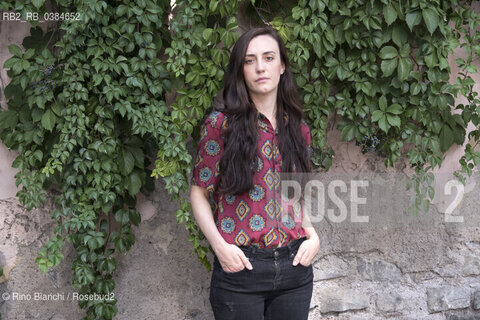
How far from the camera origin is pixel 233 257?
5.41ft

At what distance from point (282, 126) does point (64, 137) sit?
0.82 metres

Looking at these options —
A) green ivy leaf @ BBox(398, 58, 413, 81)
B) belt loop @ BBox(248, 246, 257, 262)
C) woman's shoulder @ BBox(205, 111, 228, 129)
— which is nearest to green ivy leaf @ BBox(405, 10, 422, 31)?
green ivy leaf @ BBox(398, 58, 413, 81)

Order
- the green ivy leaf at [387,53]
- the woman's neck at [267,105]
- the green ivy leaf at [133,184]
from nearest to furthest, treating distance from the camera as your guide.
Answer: the woman's neck at [267,105] < the green ivy leaf at [133,184] < the green ivy leaf at [387,53]

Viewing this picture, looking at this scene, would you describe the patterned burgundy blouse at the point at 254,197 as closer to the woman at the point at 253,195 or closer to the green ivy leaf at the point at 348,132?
the woman at the point at 253,195

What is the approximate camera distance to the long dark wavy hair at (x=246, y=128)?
1.69m

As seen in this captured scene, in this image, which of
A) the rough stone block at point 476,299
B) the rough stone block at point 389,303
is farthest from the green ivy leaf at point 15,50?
the rough stone block at point 476,299

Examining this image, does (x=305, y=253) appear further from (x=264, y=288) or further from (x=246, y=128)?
(x=246, y=128)

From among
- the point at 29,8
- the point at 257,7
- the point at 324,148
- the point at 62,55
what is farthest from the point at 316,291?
the point at 29,8

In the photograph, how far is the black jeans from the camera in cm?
168

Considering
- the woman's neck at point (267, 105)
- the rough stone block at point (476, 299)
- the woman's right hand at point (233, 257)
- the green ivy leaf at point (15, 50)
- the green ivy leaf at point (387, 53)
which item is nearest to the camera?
the woman's right hand at point (233, 257)

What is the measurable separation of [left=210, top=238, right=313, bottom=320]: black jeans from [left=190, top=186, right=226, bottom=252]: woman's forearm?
10cm

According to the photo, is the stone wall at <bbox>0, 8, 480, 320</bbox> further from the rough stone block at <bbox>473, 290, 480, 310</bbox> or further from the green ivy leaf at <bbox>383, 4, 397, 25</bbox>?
the green ivy leaf at <bbox>383, 4, 397, 25</bbox>

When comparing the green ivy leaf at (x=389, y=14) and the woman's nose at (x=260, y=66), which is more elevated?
the green ivy leaf at (x=389, y=14)

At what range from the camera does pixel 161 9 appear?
1926mm
